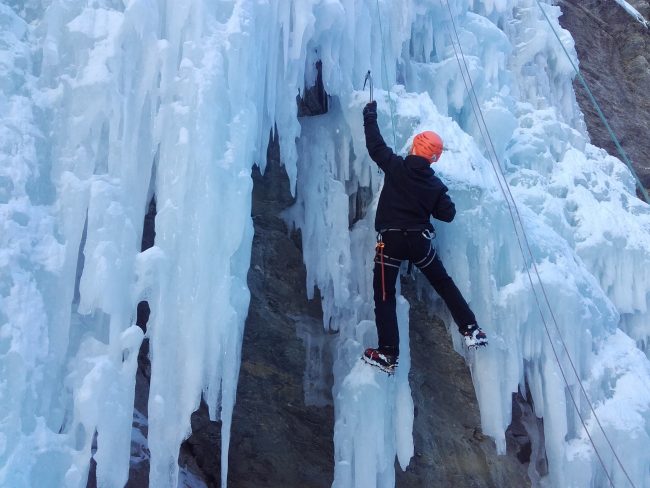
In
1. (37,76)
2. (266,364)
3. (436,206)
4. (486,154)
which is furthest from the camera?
(486,154)

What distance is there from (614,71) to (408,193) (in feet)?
24.0

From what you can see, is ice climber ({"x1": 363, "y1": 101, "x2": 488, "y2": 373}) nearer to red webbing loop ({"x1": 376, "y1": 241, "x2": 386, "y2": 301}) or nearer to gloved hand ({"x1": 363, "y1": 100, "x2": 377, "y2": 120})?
red webbing loop ({"x1": 376, "y1": 241, "x2": 386, "y2": 301})

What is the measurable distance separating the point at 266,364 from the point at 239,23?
2843 millimetres

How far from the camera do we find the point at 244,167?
13.4 feet

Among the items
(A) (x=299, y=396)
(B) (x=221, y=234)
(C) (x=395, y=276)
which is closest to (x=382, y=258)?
(C) (x=395, y=276)

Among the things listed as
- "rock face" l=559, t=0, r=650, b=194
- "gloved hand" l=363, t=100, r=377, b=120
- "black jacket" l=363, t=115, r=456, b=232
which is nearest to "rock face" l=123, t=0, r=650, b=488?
"gloved hand" l=363, t=100, r=377, b=120

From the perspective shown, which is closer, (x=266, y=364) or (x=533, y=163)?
(x=266, y=364)

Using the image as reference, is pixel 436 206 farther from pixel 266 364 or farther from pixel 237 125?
pixel 266 364

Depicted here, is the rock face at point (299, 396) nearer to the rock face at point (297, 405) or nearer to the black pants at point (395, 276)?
the rock face at point (297, 405)

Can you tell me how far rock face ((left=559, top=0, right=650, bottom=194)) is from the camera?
9.23m

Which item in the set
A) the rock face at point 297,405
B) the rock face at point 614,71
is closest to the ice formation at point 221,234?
the rock face at point 297,405

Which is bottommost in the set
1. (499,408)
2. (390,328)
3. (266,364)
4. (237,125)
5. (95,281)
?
(266,364)

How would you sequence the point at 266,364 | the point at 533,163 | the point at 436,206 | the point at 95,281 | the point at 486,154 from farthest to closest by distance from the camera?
the point at 533,163 → the point at 486,154 → the point at 266,364 → the point at 436,206 → the point at 95,281

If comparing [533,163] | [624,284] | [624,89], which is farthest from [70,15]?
[624,89]
